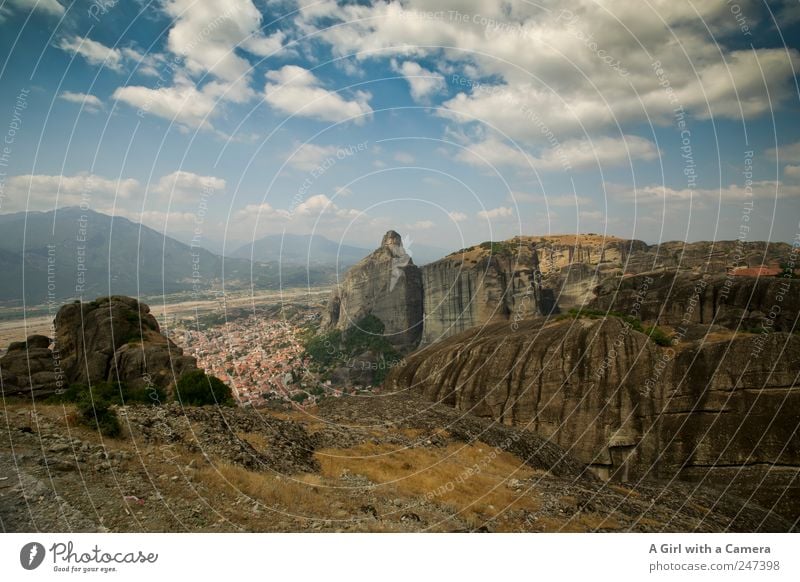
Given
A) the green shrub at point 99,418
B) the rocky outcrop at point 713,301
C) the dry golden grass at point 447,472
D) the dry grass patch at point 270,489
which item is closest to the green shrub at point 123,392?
the green shrub at point 99,418

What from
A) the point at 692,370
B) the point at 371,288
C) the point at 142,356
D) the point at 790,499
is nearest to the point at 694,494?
the point at 790,499

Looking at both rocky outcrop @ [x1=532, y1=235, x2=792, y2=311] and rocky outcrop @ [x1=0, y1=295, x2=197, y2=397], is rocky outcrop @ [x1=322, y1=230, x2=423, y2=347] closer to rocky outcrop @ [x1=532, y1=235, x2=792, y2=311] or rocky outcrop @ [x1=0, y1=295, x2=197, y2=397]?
rocky outcrop @ [x1=532, y1=235, x2=792, y2=311]

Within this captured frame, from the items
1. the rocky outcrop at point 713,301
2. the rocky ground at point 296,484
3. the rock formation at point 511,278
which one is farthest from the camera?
the rock formation at point 511,278

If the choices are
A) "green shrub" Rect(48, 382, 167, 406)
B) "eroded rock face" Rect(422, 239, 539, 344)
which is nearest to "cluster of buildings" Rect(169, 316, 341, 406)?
"green shrub" Rect(48, 382, 167, 406)

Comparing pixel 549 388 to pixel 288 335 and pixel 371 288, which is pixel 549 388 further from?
pixel 288 335

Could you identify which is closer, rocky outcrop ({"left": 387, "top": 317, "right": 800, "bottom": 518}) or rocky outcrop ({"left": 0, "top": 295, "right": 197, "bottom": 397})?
rocky outcrop ({"left": 387, "top": 317, "right": 800, "bottom": 518})

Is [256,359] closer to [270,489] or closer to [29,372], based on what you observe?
[29,372]

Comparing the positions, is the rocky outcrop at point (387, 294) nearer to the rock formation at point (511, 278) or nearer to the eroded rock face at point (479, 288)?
the rock formation at point (511, 278)
